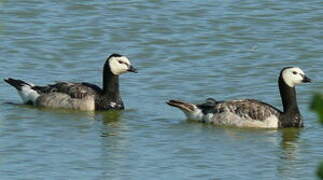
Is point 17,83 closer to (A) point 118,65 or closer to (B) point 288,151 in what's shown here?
(A) point 118,65

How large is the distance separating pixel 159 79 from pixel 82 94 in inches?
96.7

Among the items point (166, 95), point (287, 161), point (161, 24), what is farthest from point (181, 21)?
point (287, 161)

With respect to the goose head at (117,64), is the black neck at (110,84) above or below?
below

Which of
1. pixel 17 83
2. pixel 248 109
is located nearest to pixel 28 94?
pixel 17 83

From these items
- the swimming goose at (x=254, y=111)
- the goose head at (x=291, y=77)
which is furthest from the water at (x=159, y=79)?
the goose head at (x=291, y=77)

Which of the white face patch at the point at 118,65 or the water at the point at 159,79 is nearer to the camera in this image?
the water at the point at 159,79

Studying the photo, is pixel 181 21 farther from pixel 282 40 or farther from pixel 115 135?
pixel 115 135

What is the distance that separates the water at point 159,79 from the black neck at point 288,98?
39 cm

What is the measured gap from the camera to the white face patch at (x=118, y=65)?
15709mm

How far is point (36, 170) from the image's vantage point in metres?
10.9

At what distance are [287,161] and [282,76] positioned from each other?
2758mm

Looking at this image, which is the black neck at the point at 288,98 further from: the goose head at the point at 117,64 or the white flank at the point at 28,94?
the white flank at the point at 28,94

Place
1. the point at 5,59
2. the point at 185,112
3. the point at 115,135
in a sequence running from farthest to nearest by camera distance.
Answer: the point at 5,59, the point at 185,112, the point at 115,135

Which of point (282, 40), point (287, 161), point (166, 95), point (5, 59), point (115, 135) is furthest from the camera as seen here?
point (282, 40)
